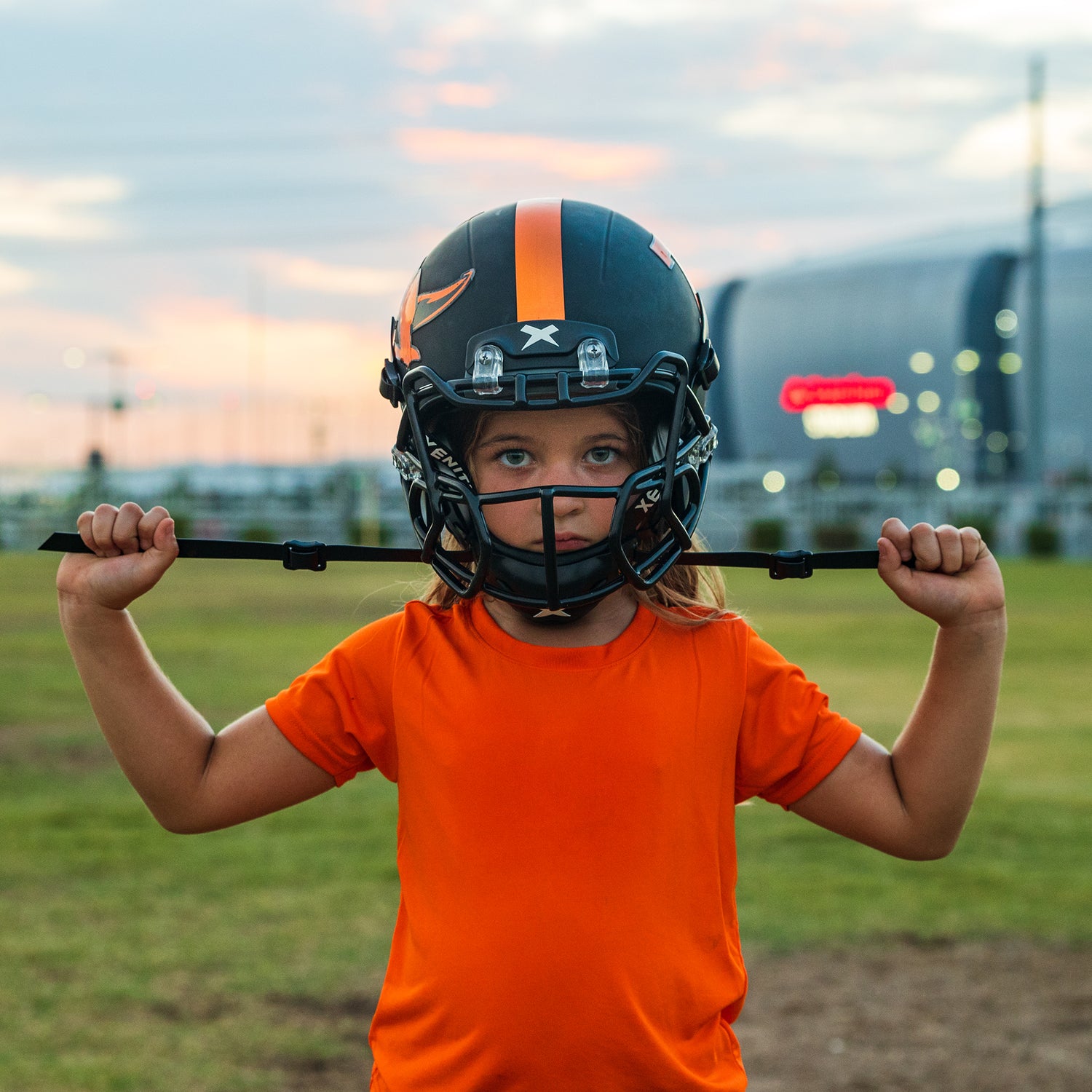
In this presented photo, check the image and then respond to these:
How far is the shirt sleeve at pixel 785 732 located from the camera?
2070 millimetres

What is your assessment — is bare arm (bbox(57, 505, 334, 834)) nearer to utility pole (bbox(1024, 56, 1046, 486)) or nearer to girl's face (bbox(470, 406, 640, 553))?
girl's face (bbox(470, 406, 640, 553))

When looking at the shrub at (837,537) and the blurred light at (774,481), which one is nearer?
the shrub at (837,537)

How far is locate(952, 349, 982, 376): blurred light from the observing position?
180ft

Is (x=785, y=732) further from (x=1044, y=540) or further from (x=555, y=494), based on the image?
(x=1044, y=540)

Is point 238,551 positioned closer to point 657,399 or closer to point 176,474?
point 657,399

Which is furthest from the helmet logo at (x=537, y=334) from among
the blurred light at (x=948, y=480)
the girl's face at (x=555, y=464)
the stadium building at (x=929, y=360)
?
the stadium building at (x=929, y=360)

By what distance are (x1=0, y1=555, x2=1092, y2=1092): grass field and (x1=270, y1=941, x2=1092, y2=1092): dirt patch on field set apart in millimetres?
118

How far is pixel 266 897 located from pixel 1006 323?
53900 millimetres

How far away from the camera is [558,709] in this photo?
78.3 inches

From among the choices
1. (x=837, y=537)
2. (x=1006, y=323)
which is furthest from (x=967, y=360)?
(x=837, y=537)

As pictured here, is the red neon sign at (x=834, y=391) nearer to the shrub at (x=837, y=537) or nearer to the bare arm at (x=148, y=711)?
the shrub at (x=837, y=537)

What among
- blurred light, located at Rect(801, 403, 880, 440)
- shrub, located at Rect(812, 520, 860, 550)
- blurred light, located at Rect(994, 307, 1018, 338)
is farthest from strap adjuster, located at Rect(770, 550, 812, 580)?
blurred light, located at Rect(801, 403, 880, 440)

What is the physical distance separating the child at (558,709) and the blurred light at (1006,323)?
55903 millimetres

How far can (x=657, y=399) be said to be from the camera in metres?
2.11
